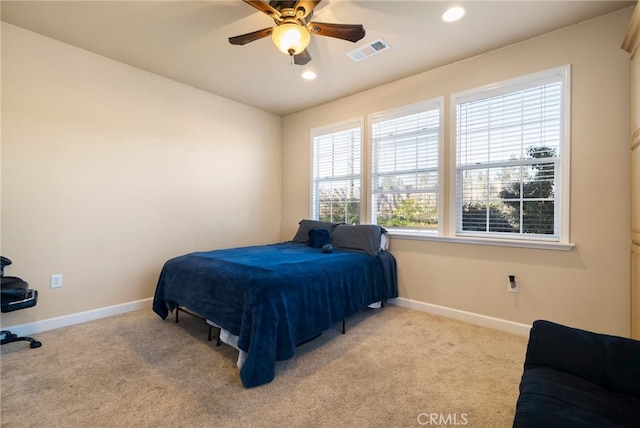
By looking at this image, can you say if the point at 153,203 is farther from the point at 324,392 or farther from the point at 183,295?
the point at 324,392

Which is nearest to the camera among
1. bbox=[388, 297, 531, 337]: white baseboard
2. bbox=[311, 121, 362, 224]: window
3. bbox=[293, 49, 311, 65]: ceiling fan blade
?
bbox=[293, 49, 311, 65]: ceiling fan blade

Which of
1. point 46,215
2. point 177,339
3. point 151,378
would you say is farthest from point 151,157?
point 151,378

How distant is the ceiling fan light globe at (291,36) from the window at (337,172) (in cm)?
192

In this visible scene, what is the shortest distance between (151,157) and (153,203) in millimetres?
534

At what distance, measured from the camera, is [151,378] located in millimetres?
1945

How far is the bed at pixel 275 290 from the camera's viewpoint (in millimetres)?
1914

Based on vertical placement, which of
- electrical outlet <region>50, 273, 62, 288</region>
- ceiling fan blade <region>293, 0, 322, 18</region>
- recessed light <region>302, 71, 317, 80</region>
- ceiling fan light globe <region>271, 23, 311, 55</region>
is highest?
recessed light <region>302, 71, 317, 80</region>

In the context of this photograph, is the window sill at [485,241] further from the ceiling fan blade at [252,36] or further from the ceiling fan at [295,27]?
the ceiling fan blade at [252,36]

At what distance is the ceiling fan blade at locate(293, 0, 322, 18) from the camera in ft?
6.20

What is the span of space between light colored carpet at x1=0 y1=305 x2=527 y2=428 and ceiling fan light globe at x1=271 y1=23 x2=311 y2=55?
2315 millimetres

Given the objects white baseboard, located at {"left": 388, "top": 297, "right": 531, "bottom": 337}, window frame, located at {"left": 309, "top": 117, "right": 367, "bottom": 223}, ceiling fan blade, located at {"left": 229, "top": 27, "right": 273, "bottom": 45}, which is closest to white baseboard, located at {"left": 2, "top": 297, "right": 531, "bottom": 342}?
white baseboard, located at {"left": 388, "top": 297, "right": 531, "bottom": 337}

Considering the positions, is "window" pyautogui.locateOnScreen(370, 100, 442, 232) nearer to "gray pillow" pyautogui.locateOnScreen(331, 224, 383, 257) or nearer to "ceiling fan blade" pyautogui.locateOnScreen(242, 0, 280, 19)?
"gray pillow" pyautogui.locateOnScreen(331, 224, 383, 257)

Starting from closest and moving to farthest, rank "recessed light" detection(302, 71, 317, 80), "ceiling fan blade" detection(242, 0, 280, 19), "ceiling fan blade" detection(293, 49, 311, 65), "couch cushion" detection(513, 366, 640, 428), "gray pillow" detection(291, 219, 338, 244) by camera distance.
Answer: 1. "couch cushion" detection(513, 366, 640, 428)
2. "ceiling fan blade" detection(242, 0, 280, 19)
3. "ceiling fan blade" detection(293, 49, 311, 65)
4. "recessed light" detection(302, 71, 317, 80)
5. "gray pillow" detection(291, 219, 338, 244)

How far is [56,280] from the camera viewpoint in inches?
108
